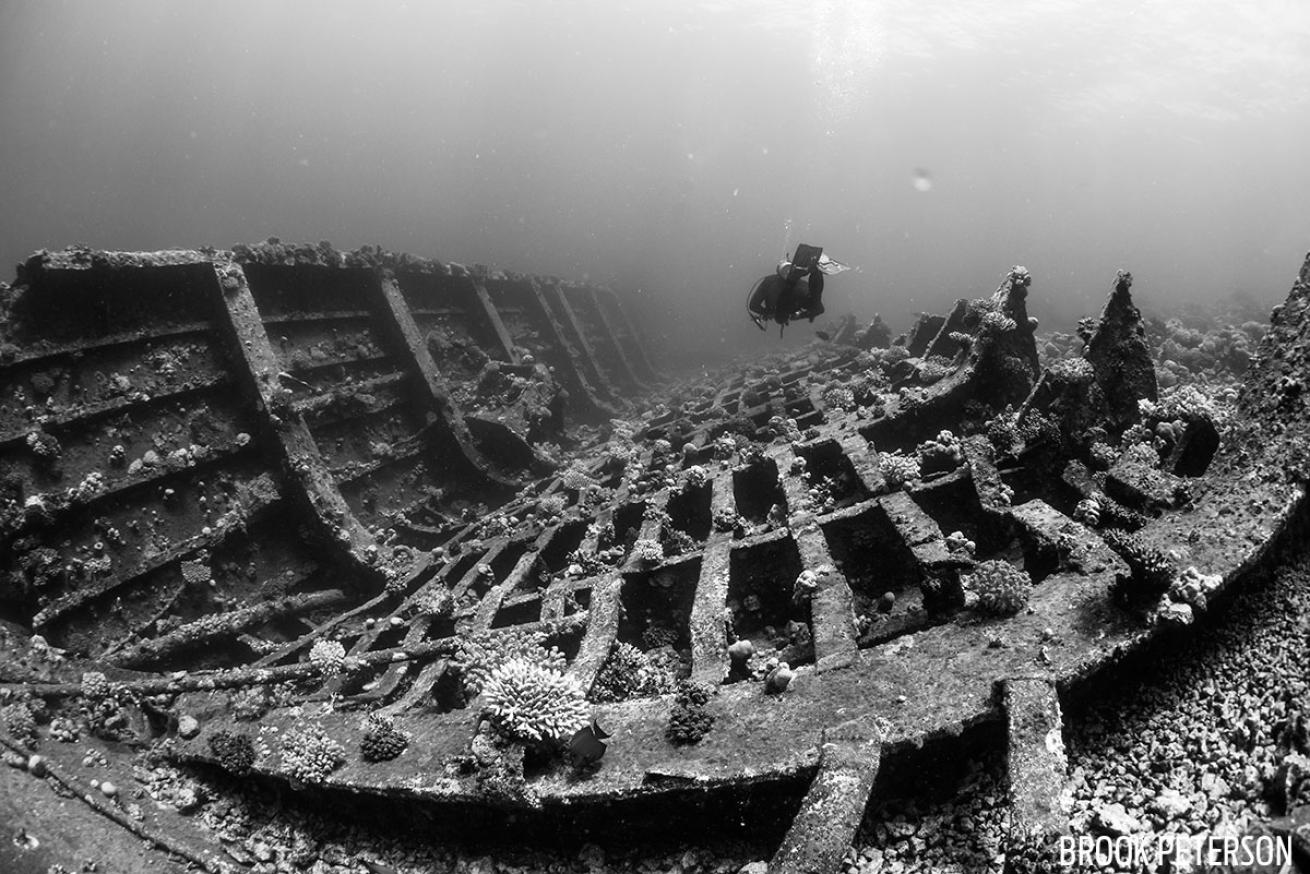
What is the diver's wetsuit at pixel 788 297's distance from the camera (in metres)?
7.55

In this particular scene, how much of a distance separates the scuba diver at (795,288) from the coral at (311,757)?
6231 millimetres

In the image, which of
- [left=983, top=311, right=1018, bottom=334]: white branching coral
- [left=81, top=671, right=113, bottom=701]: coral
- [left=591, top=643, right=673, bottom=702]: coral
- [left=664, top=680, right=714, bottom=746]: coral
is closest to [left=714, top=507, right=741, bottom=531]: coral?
[left=591, top=643, right=673, bottom=702]: coral

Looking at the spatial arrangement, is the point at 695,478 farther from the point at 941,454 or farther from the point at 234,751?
the point at 234,751

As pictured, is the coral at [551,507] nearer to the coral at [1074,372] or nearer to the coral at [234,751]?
the coral at [234,751]

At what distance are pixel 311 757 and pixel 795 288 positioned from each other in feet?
23.3

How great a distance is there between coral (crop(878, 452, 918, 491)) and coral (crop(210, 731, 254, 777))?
6472mm

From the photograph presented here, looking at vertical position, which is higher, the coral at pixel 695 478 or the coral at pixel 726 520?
the coral at pixel 695 478

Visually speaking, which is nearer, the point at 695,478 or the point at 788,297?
the point at 788,297

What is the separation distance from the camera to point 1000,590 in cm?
403

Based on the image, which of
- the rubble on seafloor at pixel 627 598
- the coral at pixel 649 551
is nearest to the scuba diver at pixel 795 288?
the rubble on seafloor at pixel 627 598

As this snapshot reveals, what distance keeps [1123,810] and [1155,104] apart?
112904 millimetres

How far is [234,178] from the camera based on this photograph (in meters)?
146

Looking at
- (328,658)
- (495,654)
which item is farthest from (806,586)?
(328,658)

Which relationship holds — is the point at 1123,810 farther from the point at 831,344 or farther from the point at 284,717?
the point at 831,344
